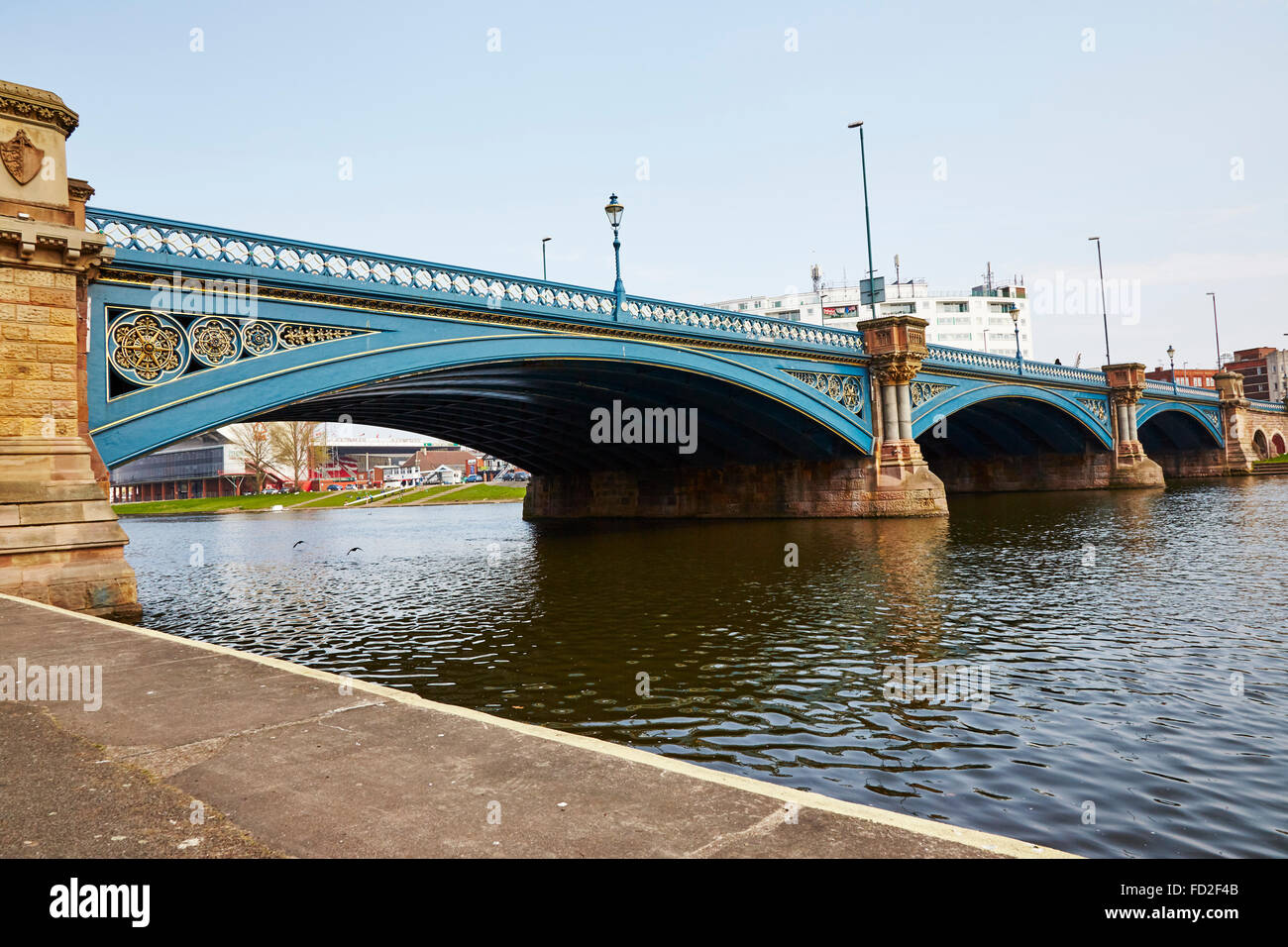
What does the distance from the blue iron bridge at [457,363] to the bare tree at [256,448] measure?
230 ft

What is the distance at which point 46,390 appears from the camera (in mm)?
12922

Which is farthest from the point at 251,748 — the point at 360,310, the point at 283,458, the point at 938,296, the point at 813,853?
the point at 938,296

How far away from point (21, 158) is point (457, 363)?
9862 mm

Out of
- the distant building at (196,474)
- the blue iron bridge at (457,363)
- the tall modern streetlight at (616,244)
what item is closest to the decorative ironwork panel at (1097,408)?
the blue iron bridge at (457,363)

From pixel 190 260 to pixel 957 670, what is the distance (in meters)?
16.0

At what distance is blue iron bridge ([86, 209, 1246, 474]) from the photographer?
15484 mm

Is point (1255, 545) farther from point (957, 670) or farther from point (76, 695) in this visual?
point (76, 695)

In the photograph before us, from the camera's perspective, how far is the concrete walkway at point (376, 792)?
10.4 ft

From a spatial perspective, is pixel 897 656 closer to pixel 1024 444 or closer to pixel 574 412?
pixel 574 412

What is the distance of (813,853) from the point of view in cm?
295

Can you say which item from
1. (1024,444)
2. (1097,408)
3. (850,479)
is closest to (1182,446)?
(1097,408)

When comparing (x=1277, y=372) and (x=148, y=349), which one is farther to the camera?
(x=1277, y=372)
